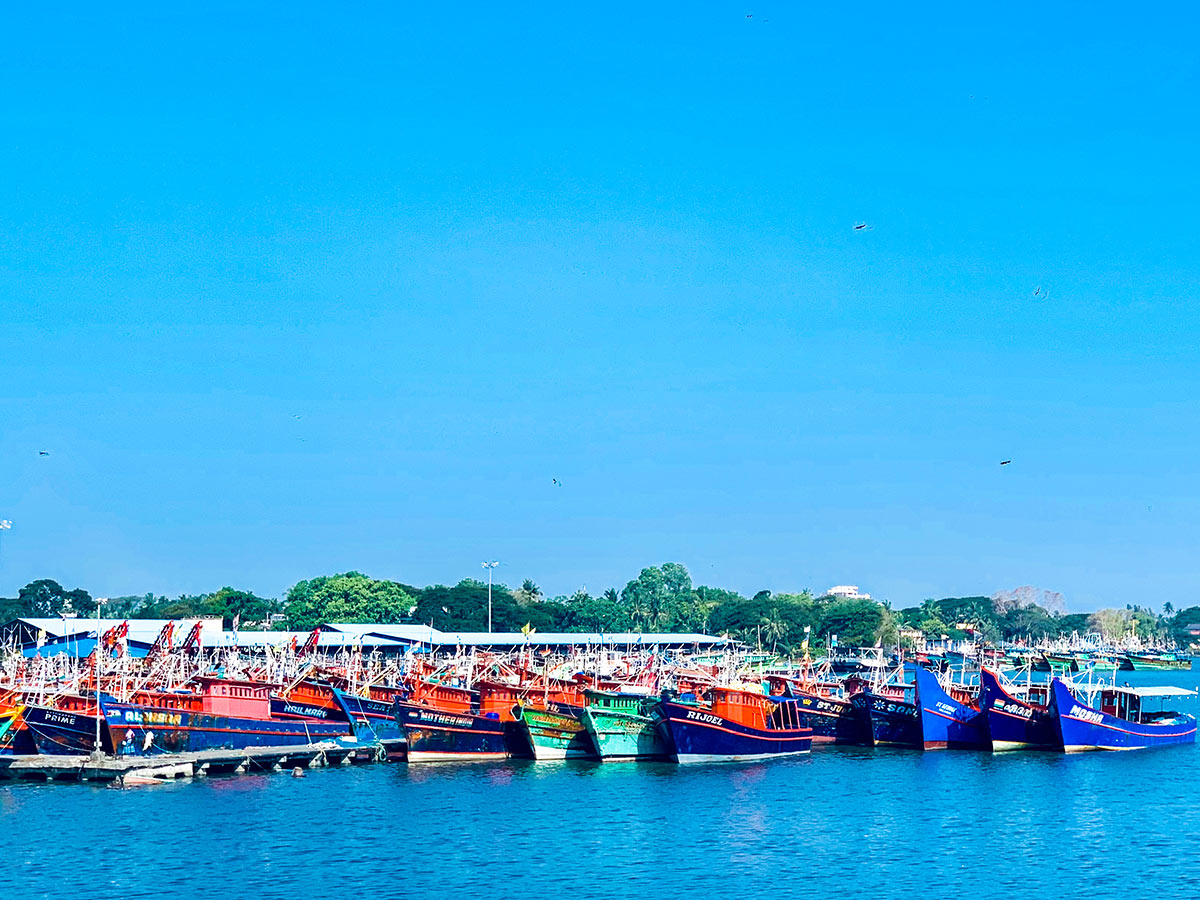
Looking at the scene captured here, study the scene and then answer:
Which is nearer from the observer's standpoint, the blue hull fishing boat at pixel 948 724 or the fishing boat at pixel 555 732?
the fishing boat at pixel 555 732

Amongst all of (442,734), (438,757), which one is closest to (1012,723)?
Answer: (442,734)

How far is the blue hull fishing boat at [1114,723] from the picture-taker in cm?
6538

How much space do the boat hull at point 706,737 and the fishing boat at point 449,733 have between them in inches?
292

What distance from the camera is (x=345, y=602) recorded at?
152 meters

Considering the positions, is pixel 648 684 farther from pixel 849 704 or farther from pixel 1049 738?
pixel 1049 738

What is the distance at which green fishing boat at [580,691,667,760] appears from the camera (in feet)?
196

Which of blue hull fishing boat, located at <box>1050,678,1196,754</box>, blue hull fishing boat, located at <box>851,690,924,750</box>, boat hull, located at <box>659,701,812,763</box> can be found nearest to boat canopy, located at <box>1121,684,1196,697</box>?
blue hull fishing boat, located at <box>1050,678,1196,754</box>

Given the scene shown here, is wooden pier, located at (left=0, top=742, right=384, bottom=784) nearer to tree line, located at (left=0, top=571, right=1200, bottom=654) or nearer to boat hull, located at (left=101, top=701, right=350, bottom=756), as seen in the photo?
boat hull, located at (left=101, top=701, right=350, bottom=756)

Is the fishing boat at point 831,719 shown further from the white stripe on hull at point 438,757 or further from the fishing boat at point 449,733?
the white stripe on hull at point 438,757

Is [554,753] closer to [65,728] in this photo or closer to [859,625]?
[65,728]

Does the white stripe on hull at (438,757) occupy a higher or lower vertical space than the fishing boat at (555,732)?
lower

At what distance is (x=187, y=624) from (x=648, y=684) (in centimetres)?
5634

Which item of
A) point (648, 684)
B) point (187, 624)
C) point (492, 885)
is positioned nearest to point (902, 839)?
point (492, 885)

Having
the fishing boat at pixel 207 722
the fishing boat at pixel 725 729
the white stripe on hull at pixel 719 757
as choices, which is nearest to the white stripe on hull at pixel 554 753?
the fishing boat at pixel 725 729
